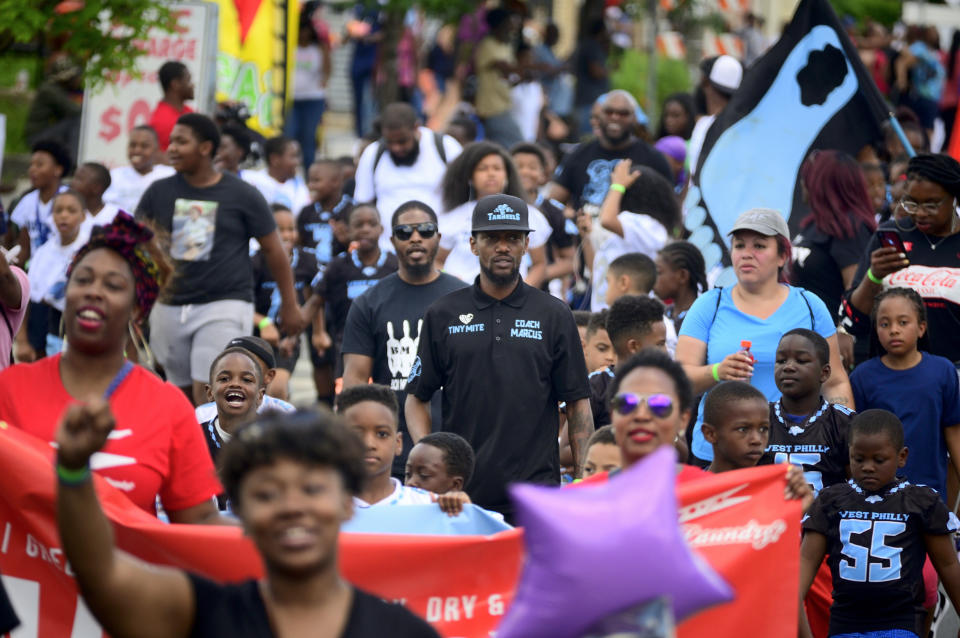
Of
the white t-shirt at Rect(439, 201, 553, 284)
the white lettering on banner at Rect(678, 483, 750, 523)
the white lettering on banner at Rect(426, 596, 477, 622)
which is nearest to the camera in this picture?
the white lettering on banner at Rect(678, 483, 750, 523)

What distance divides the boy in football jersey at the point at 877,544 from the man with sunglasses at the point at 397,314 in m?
2.46

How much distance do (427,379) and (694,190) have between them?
15.0ft

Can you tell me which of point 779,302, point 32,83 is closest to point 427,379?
point 779,302

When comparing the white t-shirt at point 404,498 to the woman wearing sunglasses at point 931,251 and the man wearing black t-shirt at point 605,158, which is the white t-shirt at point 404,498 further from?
the man wearing black t-shirt at point 605,158

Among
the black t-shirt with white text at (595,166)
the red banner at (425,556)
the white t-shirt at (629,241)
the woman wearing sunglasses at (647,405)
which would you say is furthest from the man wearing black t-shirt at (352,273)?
the woman wearing sunglasses at (647,405)

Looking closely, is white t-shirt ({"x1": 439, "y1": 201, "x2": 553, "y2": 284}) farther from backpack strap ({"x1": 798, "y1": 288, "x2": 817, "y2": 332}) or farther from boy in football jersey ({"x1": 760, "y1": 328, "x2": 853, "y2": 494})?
boy in football jersey ({"x1": 760, "y1": 328, "x2": 853, "y2": 494})

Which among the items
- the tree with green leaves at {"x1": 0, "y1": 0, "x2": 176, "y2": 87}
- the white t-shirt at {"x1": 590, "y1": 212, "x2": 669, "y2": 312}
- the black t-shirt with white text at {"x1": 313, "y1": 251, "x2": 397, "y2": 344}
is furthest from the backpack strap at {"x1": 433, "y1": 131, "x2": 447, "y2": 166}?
the tree with green leaves at {"x1": 0, "y1": 0, "x2": 176, "y2": 87}

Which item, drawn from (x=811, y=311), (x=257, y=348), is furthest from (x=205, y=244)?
(x=811, y=311)

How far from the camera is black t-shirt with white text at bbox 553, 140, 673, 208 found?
12.4 meters

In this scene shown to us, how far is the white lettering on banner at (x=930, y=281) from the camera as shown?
27.6ft

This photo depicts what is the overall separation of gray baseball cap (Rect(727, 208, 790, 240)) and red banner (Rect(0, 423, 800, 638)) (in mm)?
2350

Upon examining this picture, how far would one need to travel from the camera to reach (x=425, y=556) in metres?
5.55

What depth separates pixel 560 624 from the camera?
365cm

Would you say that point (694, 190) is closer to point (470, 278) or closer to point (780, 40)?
point (780, 40)
